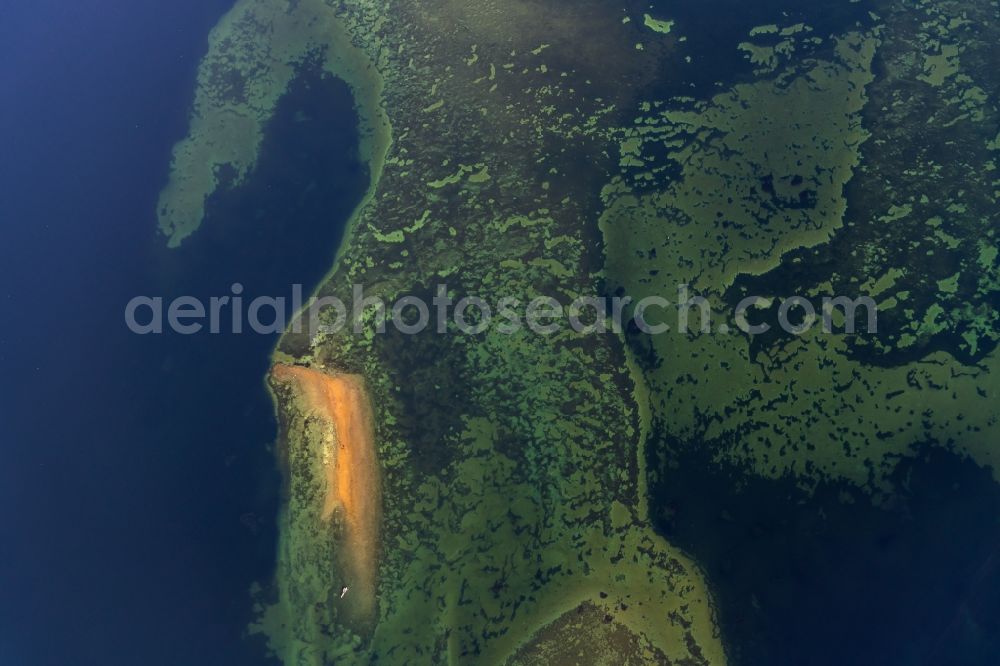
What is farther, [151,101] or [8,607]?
[151,101]

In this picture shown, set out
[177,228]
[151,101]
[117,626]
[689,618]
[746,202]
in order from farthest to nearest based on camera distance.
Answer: [151,101]
[177,228]
[746,202]
[117,626]
[689,618]

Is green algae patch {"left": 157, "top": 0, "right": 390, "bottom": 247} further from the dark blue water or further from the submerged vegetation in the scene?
the dark blue water

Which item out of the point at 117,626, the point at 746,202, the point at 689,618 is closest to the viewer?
the point at 689,618

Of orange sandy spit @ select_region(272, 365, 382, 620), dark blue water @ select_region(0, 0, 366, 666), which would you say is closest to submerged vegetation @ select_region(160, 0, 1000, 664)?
orange sandy spit @ select_region(272, 365, 382, 620)

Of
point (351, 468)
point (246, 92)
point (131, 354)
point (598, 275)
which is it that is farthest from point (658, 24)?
point (131, 354)

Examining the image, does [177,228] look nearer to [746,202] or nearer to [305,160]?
[305,160]

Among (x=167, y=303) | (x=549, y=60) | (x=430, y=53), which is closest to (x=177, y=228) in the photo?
(x=167, y=303)

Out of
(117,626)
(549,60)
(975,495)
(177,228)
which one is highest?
(549,60)

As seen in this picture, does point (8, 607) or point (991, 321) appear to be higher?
point (991, 321)
